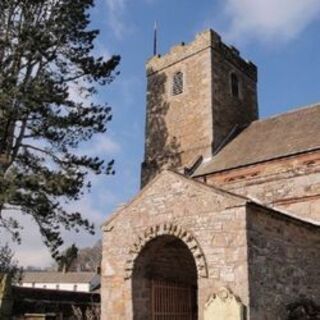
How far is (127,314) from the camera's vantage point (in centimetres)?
1250

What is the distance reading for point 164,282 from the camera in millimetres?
13312

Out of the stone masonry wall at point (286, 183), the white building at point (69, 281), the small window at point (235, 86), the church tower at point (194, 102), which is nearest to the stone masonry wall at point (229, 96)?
the church tower at point (194, 102)

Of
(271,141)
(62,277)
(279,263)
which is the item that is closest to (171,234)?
(279,263)

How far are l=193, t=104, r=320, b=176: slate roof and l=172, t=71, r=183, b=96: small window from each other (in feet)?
12.6

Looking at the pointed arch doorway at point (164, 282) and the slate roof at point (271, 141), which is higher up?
the slate roof at point (271, 141)

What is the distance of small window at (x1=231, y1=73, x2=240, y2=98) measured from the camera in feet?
81.7

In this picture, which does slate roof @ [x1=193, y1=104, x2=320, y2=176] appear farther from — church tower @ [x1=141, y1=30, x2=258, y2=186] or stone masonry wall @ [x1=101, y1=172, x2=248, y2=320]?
stone masonry wall @ [x1=101, y1=172, x2=248, y2=320]

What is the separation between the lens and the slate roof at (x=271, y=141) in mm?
18156

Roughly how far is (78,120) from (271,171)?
7.57 metres

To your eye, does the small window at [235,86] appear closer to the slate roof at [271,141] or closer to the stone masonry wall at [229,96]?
the stone masonry wall at [229,96]

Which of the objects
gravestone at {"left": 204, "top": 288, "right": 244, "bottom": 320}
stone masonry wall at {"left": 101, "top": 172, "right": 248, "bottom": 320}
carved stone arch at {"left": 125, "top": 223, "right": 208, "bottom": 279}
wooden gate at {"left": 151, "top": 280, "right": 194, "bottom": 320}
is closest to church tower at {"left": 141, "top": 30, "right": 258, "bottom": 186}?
wooden gate at {"left": 151, "top": 280, "right": 194, "bottom": 320}

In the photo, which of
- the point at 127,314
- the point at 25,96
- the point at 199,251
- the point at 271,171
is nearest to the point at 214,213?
the point at 199,251

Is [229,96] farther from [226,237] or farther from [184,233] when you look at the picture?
[226,237]

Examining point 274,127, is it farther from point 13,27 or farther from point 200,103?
point 13,27
